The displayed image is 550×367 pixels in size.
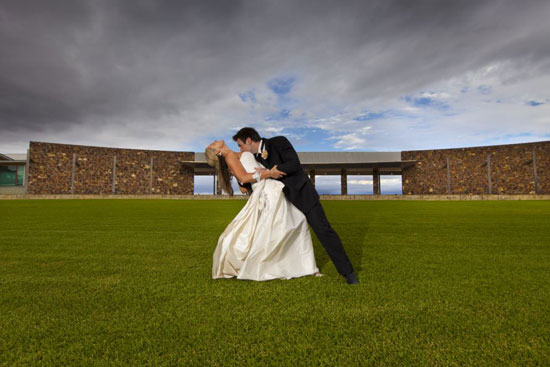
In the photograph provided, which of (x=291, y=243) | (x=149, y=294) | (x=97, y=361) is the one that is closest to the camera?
(x=97, y=361)

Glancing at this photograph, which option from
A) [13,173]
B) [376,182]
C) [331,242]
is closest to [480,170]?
[376,182]

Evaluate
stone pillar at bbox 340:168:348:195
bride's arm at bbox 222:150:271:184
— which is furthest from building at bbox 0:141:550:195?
bride's arm at bbox 222:150:271:184

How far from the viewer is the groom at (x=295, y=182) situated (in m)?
2.87

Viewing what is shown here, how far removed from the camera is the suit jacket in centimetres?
291

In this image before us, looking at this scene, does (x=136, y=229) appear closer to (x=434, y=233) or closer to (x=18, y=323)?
(x=18, y=323)

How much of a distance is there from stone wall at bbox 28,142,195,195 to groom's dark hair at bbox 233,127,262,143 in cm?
3226

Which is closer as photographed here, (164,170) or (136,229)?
(136,229)

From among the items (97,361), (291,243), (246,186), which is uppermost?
(246,186)

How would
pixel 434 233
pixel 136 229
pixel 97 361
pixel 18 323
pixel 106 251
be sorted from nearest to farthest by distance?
pixel 97 361, pixel 18 323, pixel 106 251, pixel 434 233, pixel 136 229

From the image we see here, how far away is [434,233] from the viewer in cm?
638

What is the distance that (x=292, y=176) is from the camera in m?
3.00

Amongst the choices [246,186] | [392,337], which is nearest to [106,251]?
[246,186]

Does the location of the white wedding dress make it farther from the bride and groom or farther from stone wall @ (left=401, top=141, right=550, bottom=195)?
stone wall @ (left=401, top=141, right=550, bottom=195)

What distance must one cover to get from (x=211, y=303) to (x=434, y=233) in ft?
17.7
